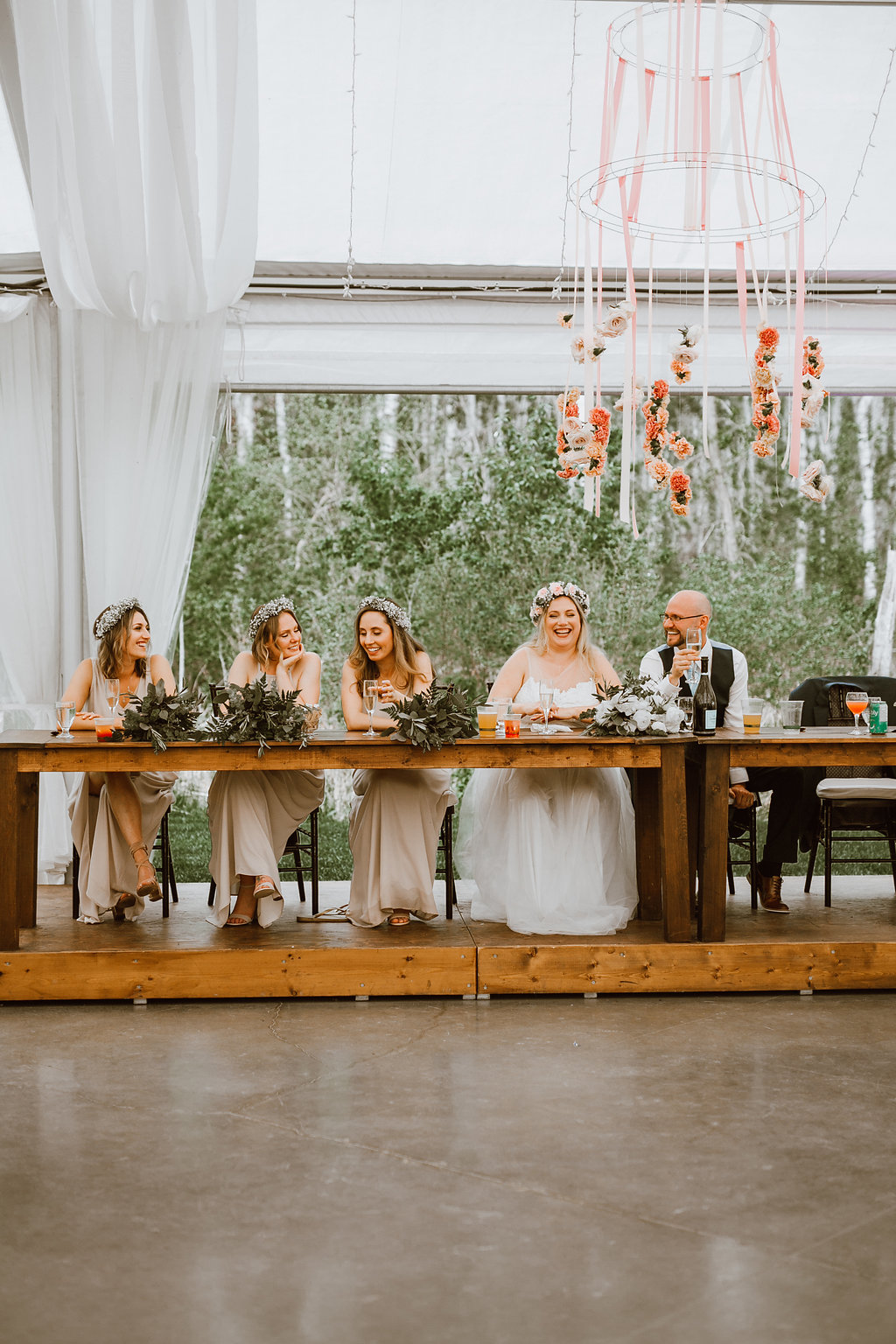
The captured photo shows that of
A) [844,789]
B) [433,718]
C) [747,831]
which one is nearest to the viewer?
[433,718]

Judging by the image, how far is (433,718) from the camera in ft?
14.8

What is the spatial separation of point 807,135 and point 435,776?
394 centimetres

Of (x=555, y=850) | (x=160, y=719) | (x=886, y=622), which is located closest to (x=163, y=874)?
(x=160, y=719)

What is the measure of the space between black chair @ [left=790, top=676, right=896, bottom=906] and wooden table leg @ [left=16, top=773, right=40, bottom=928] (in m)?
3.28

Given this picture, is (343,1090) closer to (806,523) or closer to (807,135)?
(807,135)

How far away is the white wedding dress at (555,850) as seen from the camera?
15.8 ft

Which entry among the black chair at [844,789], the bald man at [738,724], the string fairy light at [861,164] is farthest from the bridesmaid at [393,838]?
the string fairy light at [861,164]

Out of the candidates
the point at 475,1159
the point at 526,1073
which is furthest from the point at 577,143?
the point at 475,1159

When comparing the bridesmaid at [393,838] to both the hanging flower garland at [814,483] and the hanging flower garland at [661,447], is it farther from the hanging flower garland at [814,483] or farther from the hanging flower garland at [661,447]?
the hanging flower garland at [814,483]

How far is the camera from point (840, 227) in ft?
22.1

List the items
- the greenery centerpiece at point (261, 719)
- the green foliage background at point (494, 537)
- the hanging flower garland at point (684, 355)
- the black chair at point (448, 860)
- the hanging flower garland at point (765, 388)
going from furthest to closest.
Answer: the green foliage background at point (494, 537) → the black chair at point (448, 860) → the greenery centerpiece at point (261, 719) → the hanging flower garland at point (684, 355) → the hanging flower garland at point (765, 388)

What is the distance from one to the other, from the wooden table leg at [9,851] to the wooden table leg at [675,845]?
2366mm

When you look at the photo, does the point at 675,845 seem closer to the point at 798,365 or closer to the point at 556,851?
the point at 556,851

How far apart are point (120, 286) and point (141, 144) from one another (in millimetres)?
799
